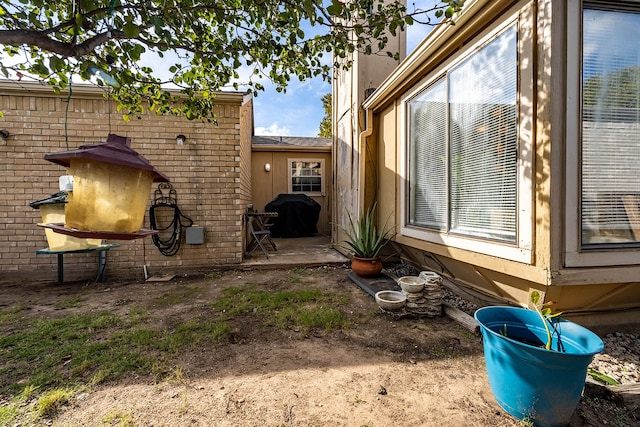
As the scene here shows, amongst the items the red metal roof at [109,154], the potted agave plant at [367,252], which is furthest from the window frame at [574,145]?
the red metal roof at [109,154]

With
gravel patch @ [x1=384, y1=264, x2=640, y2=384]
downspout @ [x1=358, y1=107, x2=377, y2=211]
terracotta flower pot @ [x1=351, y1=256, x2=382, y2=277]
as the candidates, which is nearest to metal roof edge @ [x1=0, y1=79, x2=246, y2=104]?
downspout @ [x1=358, y1=107, x2=377, y2=211]

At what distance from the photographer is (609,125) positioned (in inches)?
79.5

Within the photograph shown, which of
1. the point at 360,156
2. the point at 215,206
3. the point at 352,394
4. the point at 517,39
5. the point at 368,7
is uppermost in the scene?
the point at 368,7

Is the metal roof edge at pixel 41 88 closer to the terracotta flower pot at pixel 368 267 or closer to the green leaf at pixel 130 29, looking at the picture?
the green leaf at pixel 130 29

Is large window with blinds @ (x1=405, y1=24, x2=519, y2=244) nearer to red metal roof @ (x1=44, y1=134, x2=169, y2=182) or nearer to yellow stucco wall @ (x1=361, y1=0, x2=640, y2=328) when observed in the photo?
yellow stucco wall @ (x1=361, y1=0, x2=640, y2=328)

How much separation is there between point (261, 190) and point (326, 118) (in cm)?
1018

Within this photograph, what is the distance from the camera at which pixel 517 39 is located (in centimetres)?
223

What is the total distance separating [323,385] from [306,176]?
8.01 metres

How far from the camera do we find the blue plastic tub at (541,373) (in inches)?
56.1

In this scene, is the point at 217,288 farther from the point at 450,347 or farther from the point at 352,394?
the point at 450,347

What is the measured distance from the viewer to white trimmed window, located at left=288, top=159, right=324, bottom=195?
9484 millimetres

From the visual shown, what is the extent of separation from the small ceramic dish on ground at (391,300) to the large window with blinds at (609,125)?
160cm

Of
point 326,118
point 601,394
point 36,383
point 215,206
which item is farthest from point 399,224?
point 326,118

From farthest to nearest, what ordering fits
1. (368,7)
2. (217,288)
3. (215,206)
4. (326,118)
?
(326,118)
(215,206)
(217,288)
(368,7)
